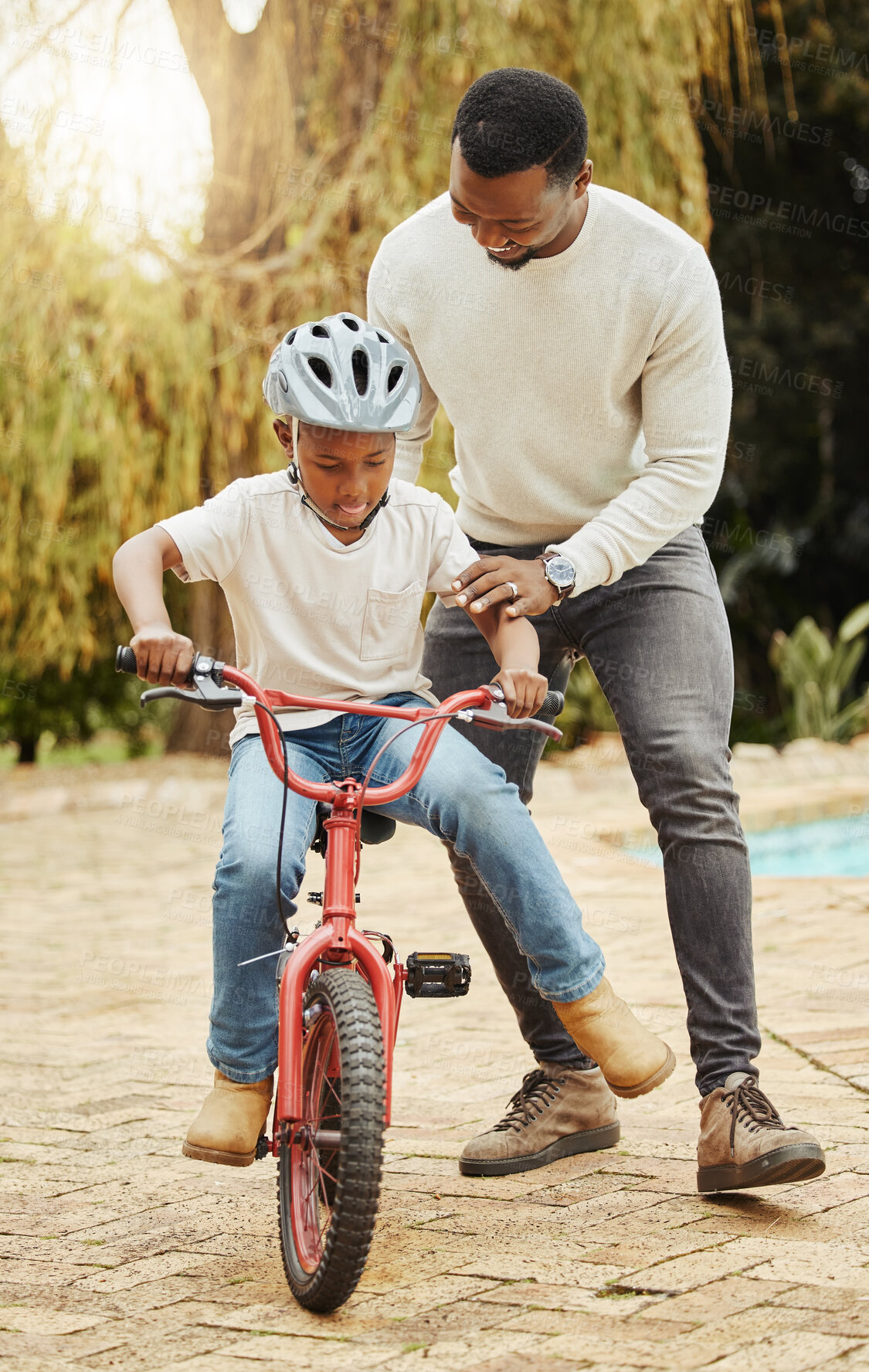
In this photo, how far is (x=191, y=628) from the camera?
11289 mm

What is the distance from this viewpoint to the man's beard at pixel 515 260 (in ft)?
9.16

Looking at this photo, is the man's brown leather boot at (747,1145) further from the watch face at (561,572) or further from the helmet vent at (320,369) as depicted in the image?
the helmet vent at (320,369)

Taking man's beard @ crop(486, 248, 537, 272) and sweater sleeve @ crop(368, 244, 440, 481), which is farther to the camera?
sweater sleeve @ crop(368, 244, 440, 481)

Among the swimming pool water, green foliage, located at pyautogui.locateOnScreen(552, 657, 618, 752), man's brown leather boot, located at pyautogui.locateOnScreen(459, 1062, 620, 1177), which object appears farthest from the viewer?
green foliage, located at pyautogui.locateOnScreen(552, 657, 618, 752)

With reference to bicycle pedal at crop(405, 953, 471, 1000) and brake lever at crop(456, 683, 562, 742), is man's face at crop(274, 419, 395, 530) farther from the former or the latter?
bicycle pedal at crop(405, 953, 471, 1000)

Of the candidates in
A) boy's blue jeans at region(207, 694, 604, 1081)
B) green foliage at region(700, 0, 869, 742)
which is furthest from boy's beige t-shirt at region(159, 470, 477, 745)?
green foliage at region(700, 0, 869, 742)

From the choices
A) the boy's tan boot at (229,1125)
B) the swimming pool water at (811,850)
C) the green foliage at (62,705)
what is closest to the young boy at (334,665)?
the boy's tan boot at (229,1125)

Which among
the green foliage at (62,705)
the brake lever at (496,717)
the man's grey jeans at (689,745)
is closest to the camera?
the brake lever at (496,717)

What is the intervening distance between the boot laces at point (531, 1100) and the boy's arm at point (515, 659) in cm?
97

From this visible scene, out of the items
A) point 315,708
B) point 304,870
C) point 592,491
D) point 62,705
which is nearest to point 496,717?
point 315,708

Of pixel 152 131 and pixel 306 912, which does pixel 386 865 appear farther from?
pixel 152 131

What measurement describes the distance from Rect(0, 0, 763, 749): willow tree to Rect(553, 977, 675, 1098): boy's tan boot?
6.96m

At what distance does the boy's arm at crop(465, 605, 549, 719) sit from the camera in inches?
97.4

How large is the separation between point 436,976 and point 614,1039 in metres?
0.36
